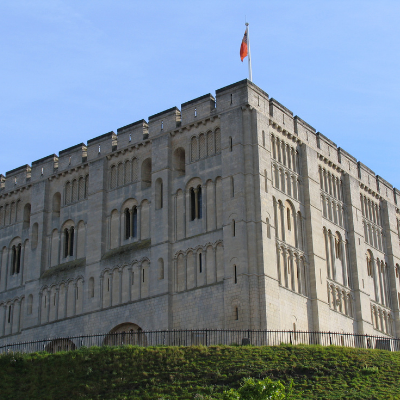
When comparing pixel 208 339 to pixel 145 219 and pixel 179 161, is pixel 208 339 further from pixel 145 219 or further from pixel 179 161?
pixel 179 161

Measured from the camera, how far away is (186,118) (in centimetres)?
5325

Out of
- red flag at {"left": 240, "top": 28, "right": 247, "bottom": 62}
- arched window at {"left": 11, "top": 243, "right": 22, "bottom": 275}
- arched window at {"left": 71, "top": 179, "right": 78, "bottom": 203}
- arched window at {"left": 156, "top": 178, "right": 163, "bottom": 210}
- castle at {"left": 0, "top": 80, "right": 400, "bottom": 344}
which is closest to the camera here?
castle at {"left": 0, "top": 80, "right": 400, "bottom": 344}

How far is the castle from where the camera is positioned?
1908 inches

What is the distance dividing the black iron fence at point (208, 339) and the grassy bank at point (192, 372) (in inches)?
135

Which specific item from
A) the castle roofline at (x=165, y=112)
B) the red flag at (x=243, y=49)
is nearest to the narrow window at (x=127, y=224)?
the castle roofline at (x=165, y=112)

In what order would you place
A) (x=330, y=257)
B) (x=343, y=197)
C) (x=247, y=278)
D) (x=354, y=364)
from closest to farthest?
(x=354, y=364)
(x=247, y=278)
(x=330, y=257)
(x=343, y=197)

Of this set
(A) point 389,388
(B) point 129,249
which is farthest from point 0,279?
(A) point 389,388

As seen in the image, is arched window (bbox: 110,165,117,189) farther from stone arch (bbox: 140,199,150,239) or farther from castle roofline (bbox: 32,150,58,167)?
castle roofline (bbox: 32,150,58,167)

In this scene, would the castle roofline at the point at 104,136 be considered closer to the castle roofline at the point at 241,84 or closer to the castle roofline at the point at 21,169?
the castle roofline at the point at 21,169

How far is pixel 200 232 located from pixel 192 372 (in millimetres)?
12994

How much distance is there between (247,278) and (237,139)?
859 centimetres

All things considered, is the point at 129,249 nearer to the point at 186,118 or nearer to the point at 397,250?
the point at 186,118

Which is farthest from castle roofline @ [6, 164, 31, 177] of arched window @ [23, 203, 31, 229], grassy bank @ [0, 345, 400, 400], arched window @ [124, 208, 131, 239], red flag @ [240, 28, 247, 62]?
grassy bank @ [0, 345, 400, 400]

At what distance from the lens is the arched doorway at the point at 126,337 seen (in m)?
49.8
